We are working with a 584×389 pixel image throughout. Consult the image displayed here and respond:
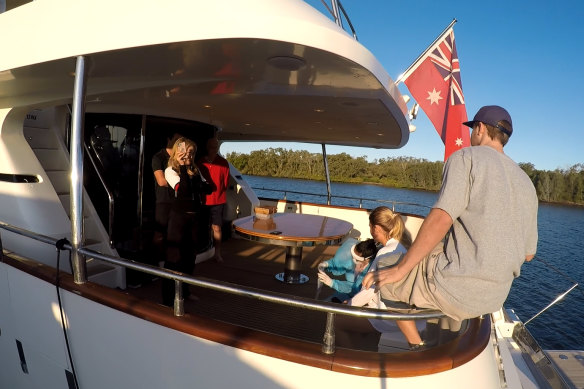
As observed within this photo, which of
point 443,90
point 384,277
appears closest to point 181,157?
point 384,277

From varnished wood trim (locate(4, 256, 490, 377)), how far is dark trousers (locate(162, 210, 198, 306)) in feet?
2.81

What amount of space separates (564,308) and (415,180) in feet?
120

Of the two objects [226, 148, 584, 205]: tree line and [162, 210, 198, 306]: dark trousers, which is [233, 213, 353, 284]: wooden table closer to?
[162, 210, 198, 306]: dark trousers

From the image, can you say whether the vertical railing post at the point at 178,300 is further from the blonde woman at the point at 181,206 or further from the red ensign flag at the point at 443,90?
the red ensign flag at the point at 443,90

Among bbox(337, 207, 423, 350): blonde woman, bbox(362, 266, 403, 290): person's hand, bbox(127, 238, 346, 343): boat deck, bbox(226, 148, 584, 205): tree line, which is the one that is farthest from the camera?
bbox(226, 148, 584, 205): tree line

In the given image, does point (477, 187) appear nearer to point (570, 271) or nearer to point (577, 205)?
point (570, 271)

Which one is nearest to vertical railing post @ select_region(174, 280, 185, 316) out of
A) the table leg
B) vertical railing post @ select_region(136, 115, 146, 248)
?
the table leg

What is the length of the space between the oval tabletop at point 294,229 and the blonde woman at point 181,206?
0.57 m

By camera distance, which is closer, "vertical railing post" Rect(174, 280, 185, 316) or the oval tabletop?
"vertical railing post" Rect(174, 280, 185, 316)

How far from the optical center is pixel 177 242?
9.20 ft

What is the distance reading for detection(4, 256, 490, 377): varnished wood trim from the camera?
4.84 ft

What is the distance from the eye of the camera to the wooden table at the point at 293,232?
309 centimetres

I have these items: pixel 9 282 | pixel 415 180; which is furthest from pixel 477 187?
pixel 415 180

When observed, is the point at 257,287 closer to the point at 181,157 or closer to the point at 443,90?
the point at 181,157
